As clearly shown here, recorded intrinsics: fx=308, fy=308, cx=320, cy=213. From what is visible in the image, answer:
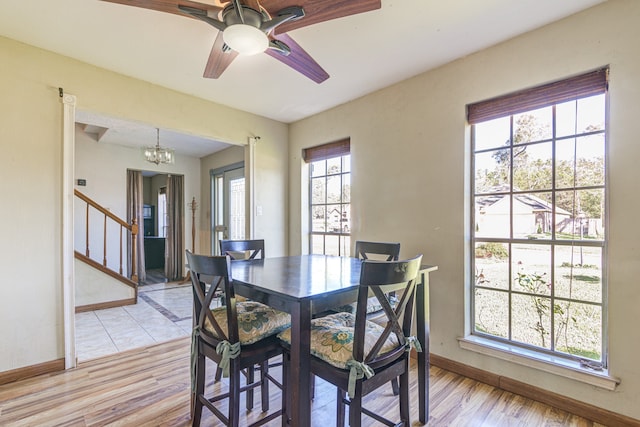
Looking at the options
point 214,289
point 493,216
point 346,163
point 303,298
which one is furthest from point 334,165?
point 303,298

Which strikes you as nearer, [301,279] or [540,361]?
[301,279]

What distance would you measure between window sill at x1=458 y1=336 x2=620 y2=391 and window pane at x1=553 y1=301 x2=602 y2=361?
92 mm

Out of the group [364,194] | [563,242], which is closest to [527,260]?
[563,242]

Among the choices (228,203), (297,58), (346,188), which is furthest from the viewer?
(228,203)

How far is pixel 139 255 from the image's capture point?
561 cm

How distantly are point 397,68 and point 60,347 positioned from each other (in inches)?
134

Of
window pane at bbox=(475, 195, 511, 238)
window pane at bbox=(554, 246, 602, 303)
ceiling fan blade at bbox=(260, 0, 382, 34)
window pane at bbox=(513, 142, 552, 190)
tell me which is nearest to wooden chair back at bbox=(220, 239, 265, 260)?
ceiling fan blade at bbox=(260, 0, 382, 34)

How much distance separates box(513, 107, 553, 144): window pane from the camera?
206 cm

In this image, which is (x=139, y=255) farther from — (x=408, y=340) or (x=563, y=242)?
(x=563, y=242)

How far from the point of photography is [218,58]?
1.84 meters

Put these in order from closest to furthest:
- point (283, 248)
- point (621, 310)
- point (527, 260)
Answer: point (621, 310) → point (527, 260) → point (283, 248)

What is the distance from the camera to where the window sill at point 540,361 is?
5.78 feet

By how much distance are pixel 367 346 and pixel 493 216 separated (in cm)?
153

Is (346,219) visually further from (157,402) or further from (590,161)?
(157,402)
